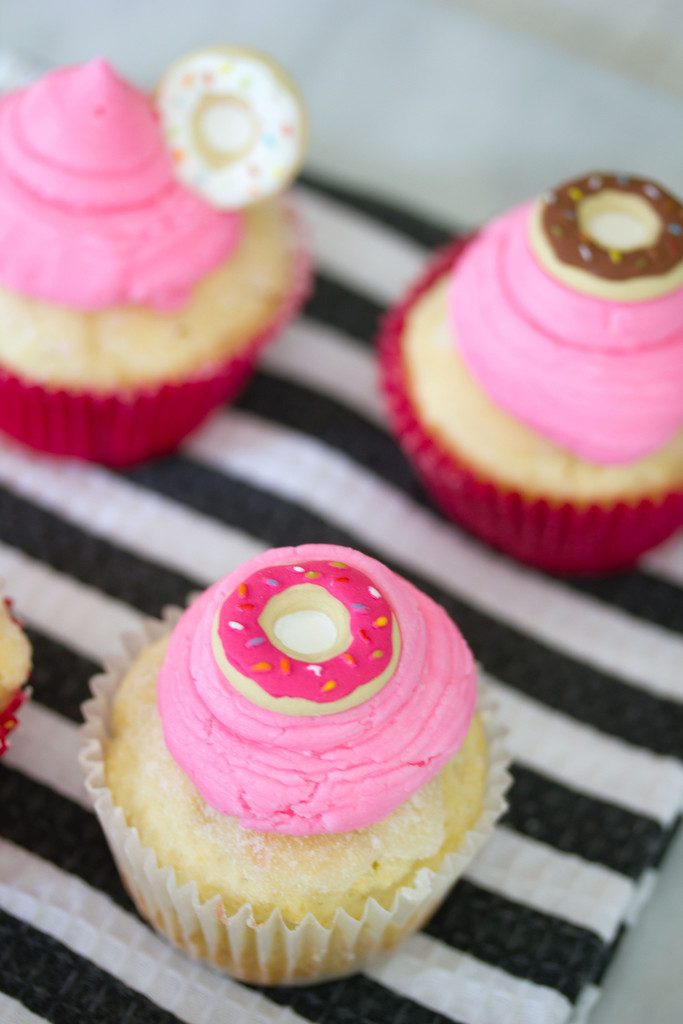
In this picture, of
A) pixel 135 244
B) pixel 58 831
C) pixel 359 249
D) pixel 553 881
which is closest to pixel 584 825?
pixel 553 881

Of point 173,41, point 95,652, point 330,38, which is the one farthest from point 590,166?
point 95,652

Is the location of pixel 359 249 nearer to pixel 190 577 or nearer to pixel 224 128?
pixel 224 128

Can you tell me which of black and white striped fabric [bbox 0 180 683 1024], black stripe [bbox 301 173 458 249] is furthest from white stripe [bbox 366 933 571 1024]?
black stripe [bbox 301 173 458 249]

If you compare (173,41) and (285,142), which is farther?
(173,41)

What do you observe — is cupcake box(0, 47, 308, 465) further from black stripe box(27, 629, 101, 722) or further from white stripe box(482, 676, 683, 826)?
white stripe box(482, 676, 683, 826)

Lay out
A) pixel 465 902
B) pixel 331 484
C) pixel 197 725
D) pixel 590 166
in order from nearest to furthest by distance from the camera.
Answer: pixel 197 725
pixel 465 902
pixel 331 484
pixel 590 166

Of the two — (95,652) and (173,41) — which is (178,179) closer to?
(95,652)
